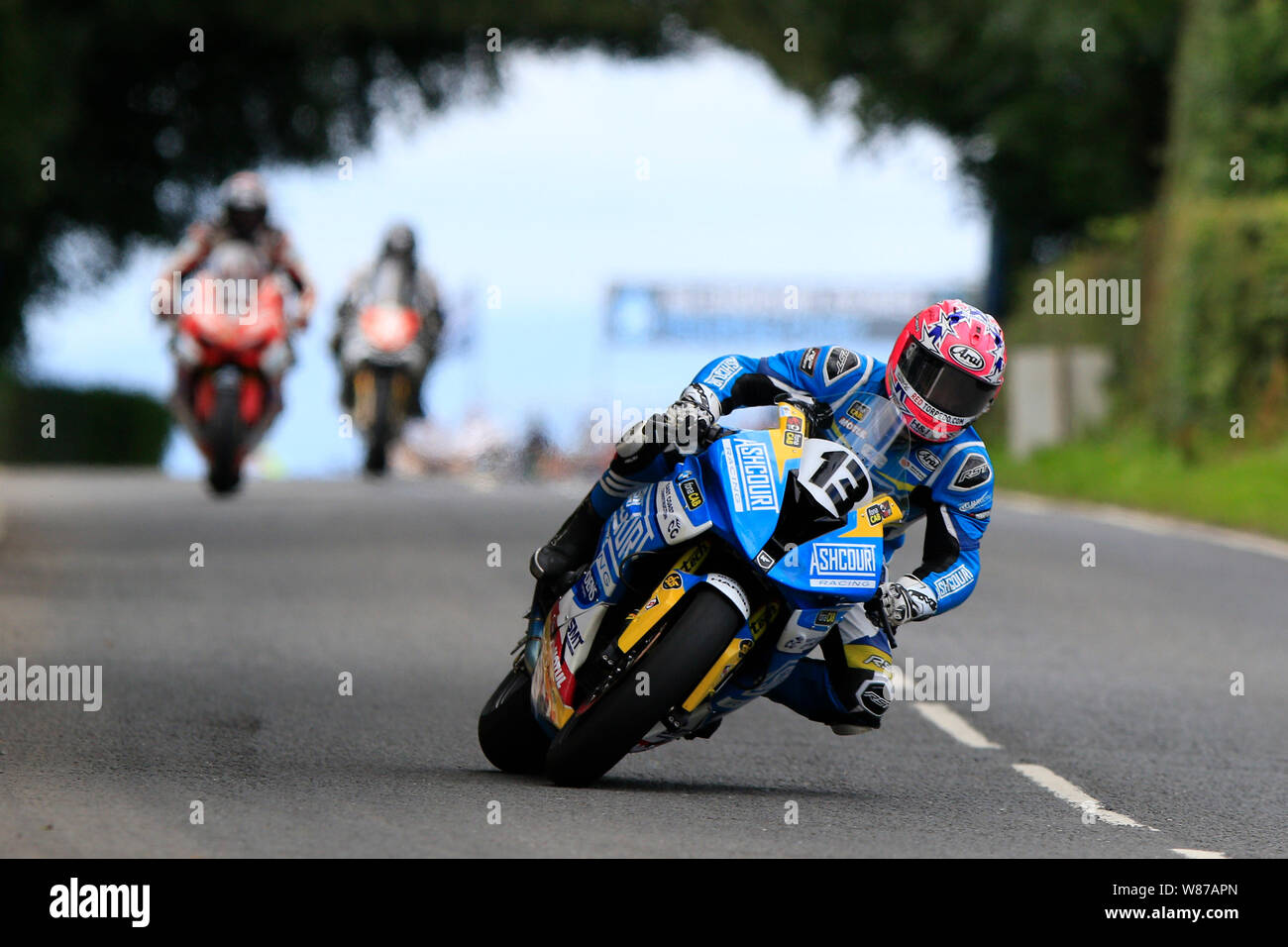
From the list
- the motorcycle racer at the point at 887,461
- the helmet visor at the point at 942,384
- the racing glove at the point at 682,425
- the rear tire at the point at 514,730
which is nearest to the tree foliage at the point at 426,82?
the rear tire at the point at 514,730

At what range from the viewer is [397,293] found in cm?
1914

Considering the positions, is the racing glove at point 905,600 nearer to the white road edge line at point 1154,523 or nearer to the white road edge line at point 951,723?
the white road edge line at point 951,723

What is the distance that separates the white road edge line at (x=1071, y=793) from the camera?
24.4 ft

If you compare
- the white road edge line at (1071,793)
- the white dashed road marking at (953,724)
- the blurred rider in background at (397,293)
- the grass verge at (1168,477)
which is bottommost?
the white road edge line at (1071,793)

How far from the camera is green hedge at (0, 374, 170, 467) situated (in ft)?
122

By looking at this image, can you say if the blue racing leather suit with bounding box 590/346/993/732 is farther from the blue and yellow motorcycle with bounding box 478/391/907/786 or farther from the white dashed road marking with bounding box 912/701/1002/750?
the white dashed road marking with bounding box 912/701/1002/750

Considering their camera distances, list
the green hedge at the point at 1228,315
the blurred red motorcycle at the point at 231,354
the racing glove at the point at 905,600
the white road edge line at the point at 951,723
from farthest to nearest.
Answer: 1. the green hedge at the point at 1228,315
2. the blurred red motorcycle at the point at 231,354
3. the white road edge line at the point at 951,723
4. the racing glove at the point at 905,600

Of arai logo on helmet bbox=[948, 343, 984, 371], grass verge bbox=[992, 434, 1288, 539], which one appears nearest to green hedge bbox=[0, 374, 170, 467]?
grass verge bbox=[992, 434, 1288, 539]

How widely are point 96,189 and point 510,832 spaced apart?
34.9 m

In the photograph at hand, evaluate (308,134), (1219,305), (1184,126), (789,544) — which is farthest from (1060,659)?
(308,134)

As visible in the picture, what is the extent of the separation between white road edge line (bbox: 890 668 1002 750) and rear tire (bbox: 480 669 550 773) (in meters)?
1.54

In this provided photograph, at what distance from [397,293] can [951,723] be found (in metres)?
10.2

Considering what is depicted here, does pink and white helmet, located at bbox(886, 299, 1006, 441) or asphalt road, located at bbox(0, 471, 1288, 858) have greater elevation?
pink and white helmet, located at bbox(886, 299, 1006, 441)
